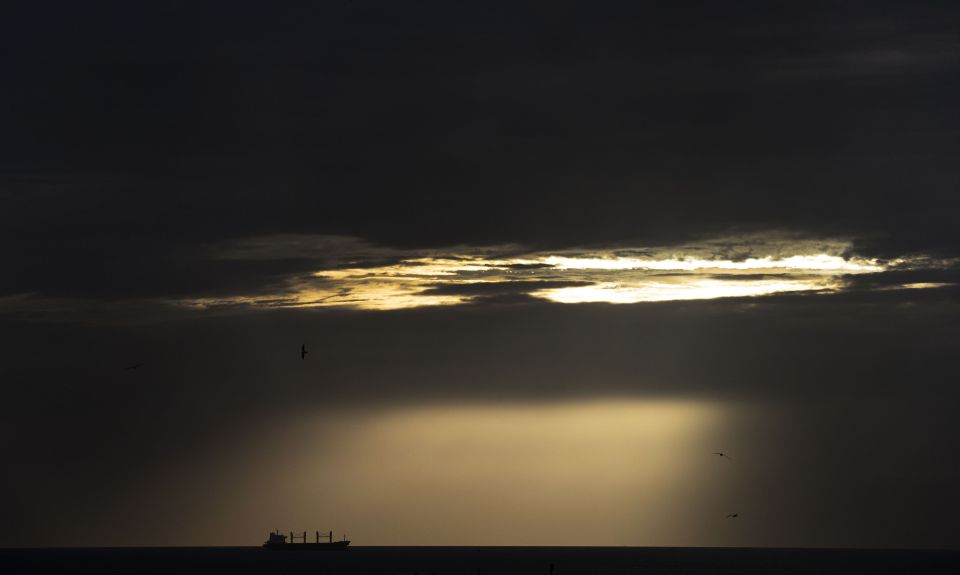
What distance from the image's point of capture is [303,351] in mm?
122125

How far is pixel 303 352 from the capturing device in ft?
402

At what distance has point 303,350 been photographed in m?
121

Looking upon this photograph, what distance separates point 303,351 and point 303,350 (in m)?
0.83

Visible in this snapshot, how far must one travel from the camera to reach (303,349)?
121 m

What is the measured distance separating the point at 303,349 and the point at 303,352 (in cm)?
124

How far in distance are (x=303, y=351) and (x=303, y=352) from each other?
0.46 m

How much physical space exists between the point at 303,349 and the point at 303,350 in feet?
0.36

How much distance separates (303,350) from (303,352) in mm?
1285
